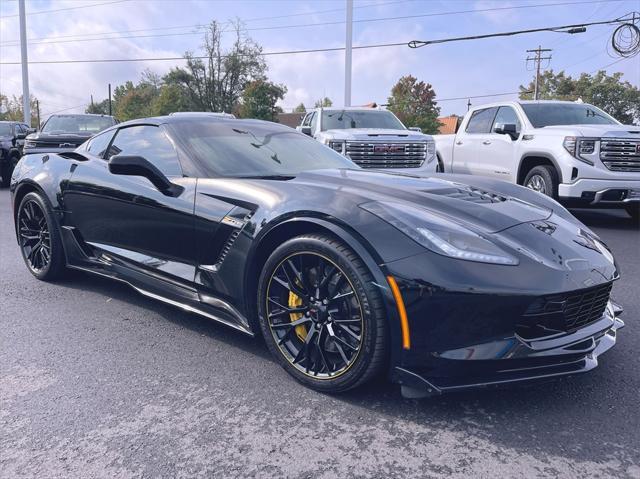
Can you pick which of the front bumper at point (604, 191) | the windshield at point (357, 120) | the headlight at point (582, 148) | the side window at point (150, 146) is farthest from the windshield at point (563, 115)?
the side window at point (150, 146)

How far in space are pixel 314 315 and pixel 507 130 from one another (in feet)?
22.4

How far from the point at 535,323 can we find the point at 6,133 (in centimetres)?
1573

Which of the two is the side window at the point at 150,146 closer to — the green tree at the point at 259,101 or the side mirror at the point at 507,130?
the side mirror at the point at 507,130

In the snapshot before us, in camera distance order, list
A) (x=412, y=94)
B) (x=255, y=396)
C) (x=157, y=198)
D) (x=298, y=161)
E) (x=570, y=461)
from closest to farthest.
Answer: (x=570, y=461) < (x=255, y=396) < (x=157, y=198) < (x=298, y=161) < (x=412, y=94)

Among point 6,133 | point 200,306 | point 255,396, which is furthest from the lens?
point 6,133

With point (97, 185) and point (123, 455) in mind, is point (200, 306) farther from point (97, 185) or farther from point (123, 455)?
point (97, 185)

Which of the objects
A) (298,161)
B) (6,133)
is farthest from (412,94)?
(298,161)

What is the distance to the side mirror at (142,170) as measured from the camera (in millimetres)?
3307

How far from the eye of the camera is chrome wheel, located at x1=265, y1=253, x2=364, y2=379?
253 centimetres

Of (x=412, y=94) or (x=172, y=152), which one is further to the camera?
(x=412, y=94)

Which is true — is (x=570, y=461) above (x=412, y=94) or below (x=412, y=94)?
below

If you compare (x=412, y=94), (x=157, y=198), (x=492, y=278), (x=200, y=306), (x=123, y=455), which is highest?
(x=412, y=94)

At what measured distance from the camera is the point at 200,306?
318cm

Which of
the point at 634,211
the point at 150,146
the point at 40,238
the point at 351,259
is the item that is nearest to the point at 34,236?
the point at 40,238
